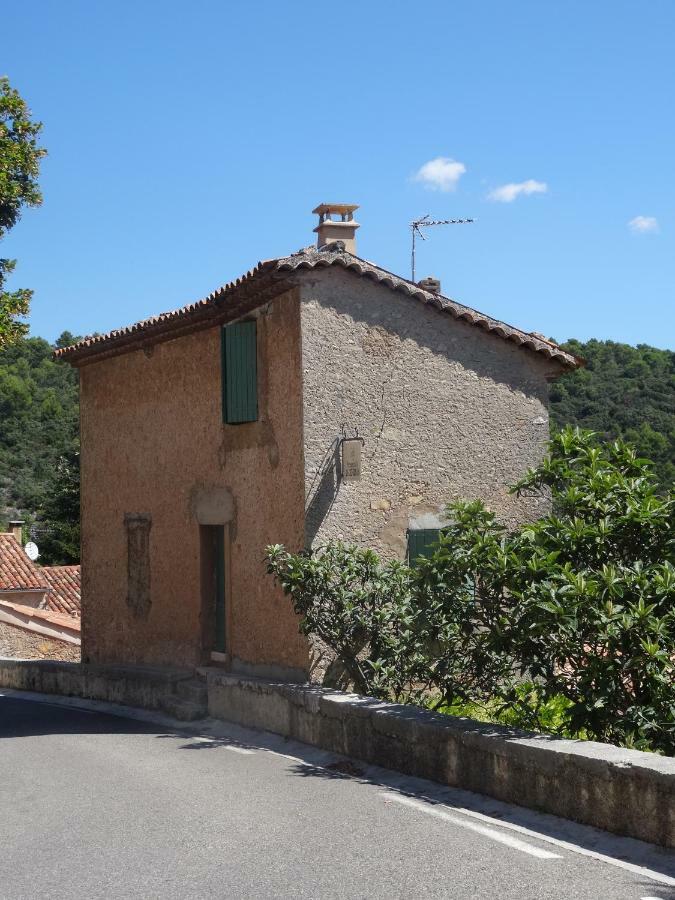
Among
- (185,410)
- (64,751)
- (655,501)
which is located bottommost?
(64,751)

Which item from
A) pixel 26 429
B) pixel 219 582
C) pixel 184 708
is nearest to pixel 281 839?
pixel 184 708

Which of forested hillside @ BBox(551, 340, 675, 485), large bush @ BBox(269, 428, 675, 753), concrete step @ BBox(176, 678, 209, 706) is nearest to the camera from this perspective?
large bush @ BBox(269, 428, 675, 753)

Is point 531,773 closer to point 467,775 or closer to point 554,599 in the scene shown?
point 467,775

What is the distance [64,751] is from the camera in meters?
10.2

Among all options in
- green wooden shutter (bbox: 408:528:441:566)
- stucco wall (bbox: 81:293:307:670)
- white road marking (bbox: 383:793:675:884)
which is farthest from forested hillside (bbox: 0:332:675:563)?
white road marking (bbox: 383:793:675:884)

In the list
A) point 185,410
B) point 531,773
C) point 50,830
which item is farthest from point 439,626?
point 185,410

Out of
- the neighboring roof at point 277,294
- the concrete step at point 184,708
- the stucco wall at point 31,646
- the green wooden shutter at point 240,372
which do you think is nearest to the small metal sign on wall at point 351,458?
the green wooden shutter at point 240,372

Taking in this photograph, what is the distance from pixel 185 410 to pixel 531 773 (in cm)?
875

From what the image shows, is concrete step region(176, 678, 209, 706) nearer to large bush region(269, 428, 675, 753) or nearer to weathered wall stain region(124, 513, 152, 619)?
weathered wall stain region(124, 513, 152, 619)

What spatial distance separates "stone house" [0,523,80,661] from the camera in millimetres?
23781

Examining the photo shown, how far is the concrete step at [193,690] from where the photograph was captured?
12.2 metres

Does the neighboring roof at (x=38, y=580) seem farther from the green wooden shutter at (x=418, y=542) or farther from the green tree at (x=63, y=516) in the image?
the green wooden shutter at (x=418, y=542)

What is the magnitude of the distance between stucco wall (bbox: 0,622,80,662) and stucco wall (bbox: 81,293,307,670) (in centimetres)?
708

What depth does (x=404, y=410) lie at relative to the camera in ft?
41.6
